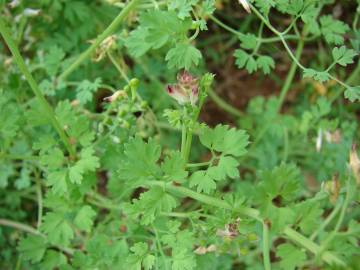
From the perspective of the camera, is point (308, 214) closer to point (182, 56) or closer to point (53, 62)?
point (182, 56)

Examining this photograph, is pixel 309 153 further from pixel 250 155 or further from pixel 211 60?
pixel 211 60

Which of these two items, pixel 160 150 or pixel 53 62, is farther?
pixel 53 62

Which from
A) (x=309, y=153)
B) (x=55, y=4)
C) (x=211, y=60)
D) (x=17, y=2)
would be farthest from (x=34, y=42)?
(x=309, y=153)

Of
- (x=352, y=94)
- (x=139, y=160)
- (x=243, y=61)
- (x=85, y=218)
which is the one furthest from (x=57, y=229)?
(x=352, y=94)

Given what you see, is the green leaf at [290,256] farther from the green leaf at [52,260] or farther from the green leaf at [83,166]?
the green leaf at [52,260]

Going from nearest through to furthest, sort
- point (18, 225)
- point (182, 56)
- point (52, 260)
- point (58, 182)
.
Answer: point (182, 56), point (58, 182), point (52, 260), point (18, 225)

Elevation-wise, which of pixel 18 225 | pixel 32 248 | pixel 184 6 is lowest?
pixel 18 225
